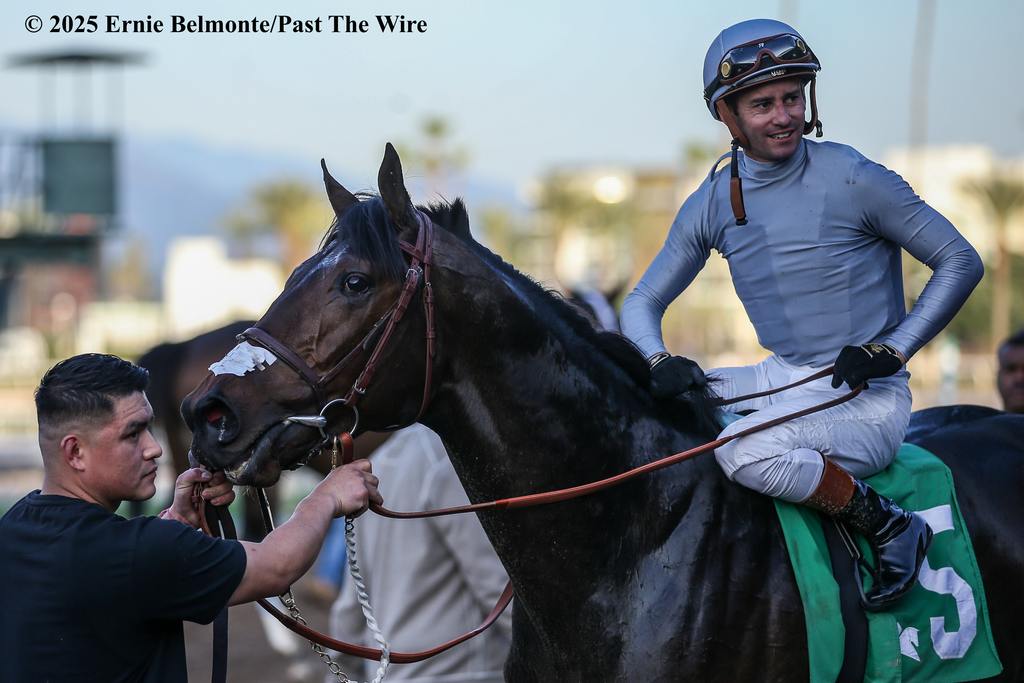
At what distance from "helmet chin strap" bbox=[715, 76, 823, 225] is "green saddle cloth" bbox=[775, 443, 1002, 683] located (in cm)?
87

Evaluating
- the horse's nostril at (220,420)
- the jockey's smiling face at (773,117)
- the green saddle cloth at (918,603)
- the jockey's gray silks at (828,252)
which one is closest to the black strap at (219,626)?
the horse's nostril at (220,420)

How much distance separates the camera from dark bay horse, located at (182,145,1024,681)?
107 inches

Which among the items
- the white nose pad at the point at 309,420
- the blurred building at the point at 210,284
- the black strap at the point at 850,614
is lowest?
the black strap at the point at 850,614

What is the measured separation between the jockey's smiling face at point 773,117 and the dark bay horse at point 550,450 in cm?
75

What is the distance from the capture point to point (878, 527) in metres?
2.99

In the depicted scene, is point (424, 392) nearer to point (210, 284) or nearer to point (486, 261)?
point (486, 261)

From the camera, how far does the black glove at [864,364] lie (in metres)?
2.99

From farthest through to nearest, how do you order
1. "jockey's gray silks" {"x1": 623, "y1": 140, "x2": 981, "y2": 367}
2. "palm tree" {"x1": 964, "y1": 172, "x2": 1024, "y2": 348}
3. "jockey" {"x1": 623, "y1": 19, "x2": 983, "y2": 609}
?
"palm tree" {"x1": 964, "y1": 172, "x2": 1024, "y2": 348}
"jockey's gray silks" {"x1": 623, "y1": 140, "x2": 981, "y2": 367}
"jockey" {"x1": 623, "y1": 19, "x2": 983, "y2": 609}

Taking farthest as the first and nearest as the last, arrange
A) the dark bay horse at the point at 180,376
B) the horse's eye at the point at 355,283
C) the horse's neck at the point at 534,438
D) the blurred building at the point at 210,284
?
the blurred building at the point at 210,284
the dark bay horse at the point at 180,376
the horse's neck at the point at 534,438
the horse's eye at the point at 355,283

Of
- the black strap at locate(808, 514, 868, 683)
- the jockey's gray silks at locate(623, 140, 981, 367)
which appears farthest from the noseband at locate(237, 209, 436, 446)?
the black strap at locate(808, 514, 868, 683)

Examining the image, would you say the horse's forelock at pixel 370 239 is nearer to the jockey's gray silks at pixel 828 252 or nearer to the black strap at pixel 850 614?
the jockey's gray silks at pixel 828 252

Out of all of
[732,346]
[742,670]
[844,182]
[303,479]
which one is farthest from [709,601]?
[732,346]

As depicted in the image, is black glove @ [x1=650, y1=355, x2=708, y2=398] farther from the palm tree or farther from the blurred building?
the blurred building

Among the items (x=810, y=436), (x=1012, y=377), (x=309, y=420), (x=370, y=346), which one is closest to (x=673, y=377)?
(x=810, y=436)
